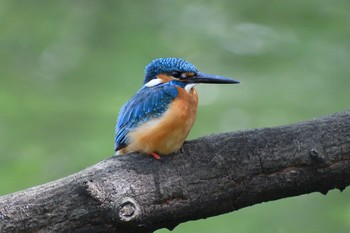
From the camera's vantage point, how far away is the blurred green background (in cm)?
581

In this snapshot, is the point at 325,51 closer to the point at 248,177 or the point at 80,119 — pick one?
the point at 80,119

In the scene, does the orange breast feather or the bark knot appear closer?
the bark knot

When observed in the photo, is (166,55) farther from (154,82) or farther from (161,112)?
(161,112)

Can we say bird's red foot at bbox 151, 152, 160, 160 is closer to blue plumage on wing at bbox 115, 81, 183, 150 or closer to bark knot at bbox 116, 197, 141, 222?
blue plumage on wing at bbox 115, 81, 183, 150

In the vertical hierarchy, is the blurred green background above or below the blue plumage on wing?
above

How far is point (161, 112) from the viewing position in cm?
312

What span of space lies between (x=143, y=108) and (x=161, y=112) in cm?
6

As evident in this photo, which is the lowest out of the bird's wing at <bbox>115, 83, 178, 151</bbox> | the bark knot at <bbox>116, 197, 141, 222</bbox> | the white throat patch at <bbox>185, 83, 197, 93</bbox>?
the bark knot at <bbox>116, 197, 141, 222</bbox>

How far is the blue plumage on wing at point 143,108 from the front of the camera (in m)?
3.12

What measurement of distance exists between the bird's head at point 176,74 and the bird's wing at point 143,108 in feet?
0.20

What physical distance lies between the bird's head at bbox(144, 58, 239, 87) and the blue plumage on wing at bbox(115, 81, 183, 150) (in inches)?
2.1

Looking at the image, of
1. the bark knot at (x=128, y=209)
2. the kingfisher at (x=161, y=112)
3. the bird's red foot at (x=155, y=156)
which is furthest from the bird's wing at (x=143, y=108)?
the bark knot at (x=128, y=209)

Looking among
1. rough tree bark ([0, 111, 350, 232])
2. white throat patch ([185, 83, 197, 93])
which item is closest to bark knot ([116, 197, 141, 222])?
rough tree bark ([0, 111, 350, 232])

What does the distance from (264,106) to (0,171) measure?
177cm
